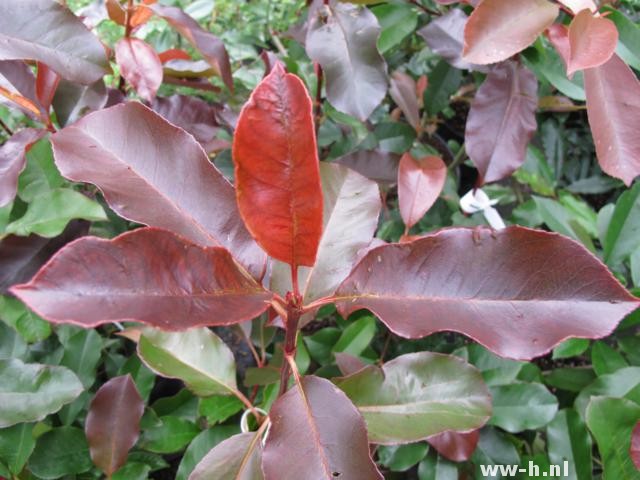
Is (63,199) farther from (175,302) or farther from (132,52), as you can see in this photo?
(175,302)

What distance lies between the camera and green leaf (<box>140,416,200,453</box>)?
820 millimetres

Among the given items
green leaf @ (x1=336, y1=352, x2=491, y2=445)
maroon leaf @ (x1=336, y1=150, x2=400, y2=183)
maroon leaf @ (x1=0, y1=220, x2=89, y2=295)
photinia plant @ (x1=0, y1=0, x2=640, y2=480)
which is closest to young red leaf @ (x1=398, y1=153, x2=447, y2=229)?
photinia plant @ (x1=0, y1=0, x2=640, y2=480)

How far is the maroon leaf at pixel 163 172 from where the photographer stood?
510mm

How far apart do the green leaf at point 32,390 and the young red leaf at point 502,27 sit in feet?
2.23

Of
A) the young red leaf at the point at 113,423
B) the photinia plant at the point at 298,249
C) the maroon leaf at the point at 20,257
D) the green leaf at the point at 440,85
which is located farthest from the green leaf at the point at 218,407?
the green leaf at the point at 440,85

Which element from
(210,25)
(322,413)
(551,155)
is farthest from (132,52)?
(551,155)

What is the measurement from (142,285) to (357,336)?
61 centimetres

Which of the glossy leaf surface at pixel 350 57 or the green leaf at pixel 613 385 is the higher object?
the glossy leaf surface at pixel 350 57

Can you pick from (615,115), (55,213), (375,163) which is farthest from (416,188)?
(55,213)

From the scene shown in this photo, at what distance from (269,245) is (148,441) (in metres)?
0.57

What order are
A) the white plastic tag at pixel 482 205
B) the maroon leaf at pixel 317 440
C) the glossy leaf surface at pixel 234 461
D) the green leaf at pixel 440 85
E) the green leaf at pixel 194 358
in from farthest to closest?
1. the green leaf at pixel 440 85
2. the white plastic tag at pixel 482 205
3. the green leaf at pixel 194 358
4. the glossy leaf surface at pixel 234 461
5. the maroon leaf at pixel 317 440

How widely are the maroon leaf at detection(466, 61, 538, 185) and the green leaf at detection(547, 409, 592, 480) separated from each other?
1.31 feet

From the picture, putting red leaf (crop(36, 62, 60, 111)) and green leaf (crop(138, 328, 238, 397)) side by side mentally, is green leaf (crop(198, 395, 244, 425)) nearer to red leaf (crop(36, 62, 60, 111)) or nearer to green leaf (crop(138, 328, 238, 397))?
green leaf (crop(138, 328, 238, 397))

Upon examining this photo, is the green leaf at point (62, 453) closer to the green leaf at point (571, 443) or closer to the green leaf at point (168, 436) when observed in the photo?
the green leaf at point (168, 436)
